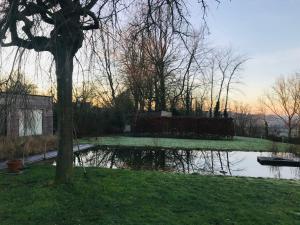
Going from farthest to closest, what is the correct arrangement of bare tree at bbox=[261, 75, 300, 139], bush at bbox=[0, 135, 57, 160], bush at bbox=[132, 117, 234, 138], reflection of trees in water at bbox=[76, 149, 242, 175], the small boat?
bare tree at bbox=[261, 75, 300, 139] < bush at bbox=[132, 117, 234, 138] < the small boat < bush at bbox=[0, 135, 57, 160] < reflection of trees in water at bbox=[76, 149, 242, 175]

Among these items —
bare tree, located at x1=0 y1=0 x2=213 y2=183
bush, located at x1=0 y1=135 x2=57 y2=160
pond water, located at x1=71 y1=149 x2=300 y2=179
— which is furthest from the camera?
bush, located at x1=0 y1=135 x2=57 y2=160

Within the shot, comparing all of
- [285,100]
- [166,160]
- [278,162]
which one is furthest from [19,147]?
[285,100]

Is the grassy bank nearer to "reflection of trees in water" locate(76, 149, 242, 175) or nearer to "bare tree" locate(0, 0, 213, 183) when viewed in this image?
"bare tree" locate(0, 0, 213, 183)

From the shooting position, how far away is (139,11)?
672 centimetres

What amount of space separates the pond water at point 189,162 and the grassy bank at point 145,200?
2.90 metres

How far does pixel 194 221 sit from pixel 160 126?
1992 centimetres

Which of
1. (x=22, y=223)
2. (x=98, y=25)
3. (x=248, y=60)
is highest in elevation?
(x=248, y=60)

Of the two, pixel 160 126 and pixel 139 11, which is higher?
pixel 139 11

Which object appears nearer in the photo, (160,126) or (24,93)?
(24,93)

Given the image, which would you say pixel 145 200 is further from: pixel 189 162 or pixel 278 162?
pixel 278 162

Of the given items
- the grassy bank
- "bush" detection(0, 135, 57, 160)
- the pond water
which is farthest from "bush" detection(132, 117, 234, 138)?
the grassy bank

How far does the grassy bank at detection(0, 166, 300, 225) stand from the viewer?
16.2ft

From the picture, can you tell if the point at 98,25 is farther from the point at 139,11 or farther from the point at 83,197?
the point at 83,197

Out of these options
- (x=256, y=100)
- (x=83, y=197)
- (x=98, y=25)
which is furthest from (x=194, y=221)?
(x=256, y=100)
